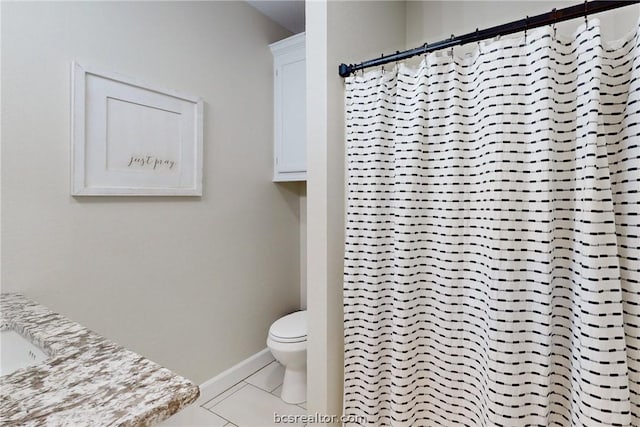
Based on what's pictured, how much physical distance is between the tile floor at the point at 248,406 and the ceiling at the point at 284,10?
255 cm

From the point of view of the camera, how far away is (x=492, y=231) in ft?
3.79

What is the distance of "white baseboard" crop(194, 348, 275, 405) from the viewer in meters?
2.02

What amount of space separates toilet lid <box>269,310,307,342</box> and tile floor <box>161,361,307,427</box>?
42 centimetres

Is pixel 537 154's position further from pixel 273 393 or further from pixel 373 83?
pixel 273 393

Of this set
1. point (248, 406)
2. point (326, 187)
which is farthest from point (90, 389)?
point (248, 406)

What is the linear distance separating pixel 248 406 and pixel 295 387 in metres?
0.30

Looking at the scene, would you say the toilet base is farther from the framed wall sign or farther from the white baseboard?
the framed wall sign

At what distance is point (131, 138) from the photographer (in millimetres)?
1680

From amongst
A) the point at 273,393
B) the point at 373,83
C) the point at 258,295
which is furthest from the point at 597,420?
the point at 258,295

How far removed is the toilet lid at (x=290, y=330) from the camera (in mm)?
1942

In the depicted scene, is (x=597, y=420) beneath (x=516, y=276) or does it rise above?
beneath

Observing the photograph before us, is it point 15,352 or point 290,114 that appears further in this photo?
point 290,114

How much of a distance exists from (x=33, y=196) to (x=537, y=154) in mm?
1992

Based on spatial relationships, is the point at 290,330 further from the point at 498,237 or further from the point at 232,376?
the point at 498,237
